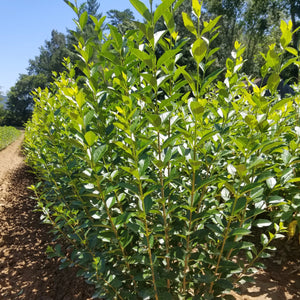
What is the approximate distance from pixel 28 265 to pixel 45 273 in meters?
0.39

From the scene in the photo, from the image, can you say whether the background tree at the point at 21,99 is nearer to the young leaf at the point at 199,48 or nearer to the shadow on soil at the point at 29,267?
the shadow on soil at the point at 29,267

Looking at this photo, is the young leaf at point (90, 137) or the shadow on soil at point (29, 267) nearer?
the young leaf at point (90, 137)

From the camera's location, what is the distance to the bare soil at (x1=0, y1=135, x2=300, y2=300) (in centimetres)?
239

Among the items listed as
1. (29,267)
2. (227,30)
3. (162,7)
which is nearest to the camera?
(162,7)

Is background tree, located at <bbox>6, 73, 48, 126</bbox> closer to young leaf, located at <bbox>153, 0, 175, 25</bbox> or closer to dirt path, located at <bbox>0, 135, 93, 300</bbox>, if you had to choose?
dirt path, located at <bbox>0, 135, 93, 300</bbox>

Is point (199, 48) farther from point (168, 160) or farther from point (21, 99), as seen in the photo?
point (21, 99)

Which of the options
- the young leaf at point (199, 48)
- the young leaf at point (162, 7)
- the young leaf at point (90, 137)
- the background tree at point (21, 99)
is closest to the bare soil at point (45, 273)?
the young leaf at point (90, 137)

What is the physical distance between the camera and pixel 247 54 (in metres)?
37.4

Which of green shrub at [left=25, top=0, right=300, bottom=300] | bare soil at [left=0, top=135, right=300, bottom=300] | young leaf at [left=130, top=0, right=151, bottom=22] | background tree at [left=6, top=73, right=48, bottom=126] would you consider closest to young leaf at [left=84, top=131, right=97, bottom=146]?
green shrub at [left=25, top=0, right=300, bottom=300]

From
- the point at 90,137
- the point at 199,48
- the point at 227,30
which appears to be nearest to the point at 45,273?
the point at 90,137

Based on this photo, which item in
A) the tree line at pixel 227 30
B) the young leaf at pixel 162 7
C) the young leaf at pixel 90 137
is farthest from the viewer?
the tree line at pixel 227 30

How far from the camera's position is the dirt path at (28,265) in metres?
2.75

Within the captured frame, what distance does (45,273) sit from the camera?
3.16m

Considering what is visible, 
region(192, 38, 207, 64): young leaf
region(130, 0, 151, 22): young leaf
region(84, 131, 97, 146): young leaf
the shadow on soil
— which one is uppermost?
region(130, 0, 151, 22): young leaf
